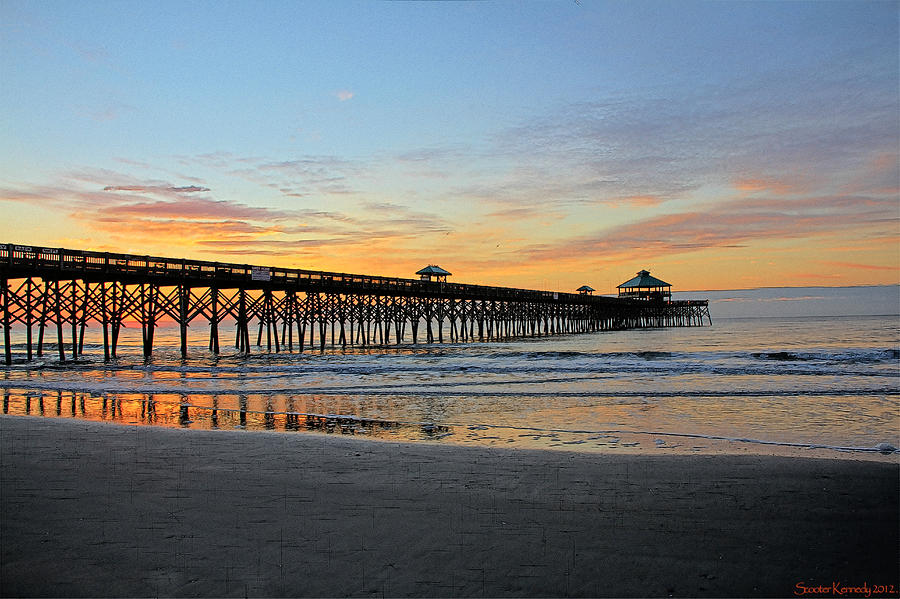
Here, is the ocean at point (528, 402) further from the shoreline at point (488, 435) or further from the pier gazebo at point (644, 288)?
the pier gazebo at point (644, 288)

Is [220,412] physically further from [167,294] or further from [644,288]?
[644,288]

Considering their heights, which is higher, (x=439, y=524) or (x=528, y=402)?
(x=439, y=524)

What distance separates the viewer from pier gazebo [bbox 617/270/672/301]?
3403 inches

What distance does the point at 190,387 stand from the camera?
54.1 ft

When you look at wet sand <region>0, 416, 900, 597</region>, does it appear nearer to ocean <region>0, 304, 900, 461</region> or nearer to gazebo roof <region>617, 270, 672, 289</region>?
ocean <region>0, 304, 900, 461</region>

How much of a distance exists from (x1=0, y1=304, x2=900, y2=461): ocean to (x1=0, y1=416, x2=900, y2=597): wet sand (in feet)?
5.64

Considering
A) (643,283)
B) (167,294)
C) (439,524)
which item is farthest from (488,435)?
(643,283)

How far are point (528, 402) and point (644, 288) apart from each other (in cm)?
7890

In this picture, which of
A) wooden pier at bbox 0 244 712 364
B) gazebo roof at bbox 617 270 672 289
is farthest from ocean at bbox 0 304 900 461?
gazebo roof at bbox 617 270 672 289

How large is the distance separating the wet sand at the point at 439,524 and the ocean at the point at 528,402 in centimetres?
172

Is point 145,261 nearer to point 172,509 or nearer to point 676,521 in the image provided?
point 172,509

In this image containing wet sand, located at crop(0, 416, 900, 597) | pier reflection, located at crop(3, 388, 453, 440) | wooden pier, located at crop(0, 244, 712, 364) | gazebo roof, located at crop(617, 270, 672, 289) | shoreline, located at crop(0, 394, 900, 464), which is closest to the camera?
wet sand, located at crop(0, 416, 900, 597)

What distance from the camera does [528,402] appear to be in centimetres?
1319

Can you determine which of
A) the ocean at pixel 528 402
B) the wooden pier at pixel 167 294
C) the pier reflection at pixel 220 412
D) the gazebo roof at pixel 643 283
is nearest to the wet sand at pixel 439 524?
the ocean at pixel 528 402
